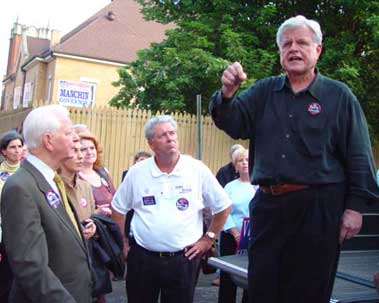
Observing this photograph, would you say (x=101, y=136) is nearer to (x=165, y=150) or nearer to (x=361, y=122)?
(x=165, y=150)

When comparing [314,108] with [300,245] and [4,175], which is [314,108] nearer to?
[300,245]

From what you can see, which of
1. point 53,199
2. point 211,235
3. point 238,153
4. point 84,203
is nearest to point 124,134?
point 238,153

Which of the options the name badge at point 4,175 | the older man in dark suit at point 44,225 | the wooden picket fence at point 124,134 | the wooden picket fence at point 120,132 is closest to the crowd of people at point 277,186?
the older man in dark suit at point 44,225

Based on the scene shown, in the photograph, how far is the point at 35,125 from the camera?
2.90 meters

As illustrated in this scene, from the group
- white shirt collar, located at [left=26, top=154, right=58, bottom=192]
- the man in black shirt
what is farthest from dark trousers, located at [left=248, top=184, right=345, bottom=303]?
white shirt collar, located at [left=26, top=154, right=58, bottom=192]

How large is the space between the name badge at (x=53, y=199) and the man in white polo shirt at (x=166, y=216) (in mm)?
1358

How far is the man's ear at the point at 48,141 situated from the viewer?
2.89 meters

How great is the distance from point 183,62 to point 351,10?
4935 millimetres

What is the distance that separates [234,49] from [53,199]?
11.4 m

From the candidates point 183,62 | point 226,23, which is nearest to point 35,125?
point 183,62

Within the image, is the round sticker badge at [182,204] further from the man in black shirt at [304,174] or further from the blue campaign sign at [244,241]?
the man in black shirt at [304,174]

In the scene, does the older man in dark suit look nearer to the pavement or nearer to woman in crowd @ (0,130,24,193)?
woman in crowd @ (0,130,24,193)

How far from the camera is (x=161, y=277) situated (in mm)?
4035

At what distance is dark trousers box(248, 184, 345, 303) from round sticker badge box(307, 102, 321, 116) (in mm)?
387
